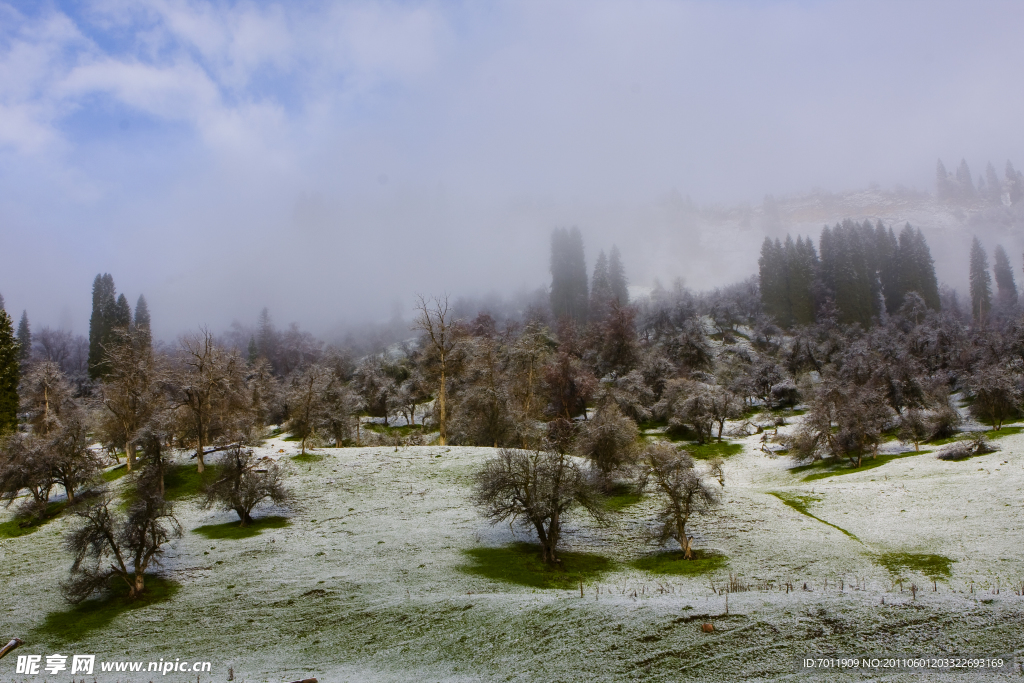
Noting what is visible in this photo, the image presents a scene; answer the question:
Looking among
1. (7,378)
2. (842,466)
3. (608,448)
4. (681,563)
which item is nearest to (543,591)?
(681,563)

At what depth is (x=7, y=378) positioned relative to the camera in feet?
237

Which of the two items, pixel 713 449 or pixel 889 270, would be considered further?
pixel 889 270

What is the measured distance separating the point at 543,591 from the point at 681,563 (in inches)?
406

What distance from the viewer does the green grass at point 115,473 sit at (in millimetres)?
62472

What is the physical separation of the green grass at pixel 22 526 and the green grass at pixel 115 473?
9.37m

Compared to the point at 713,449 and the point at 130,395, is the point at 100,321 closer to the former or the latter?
the point at 130,395

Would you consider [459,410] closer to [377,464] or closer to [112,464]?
[377,464]

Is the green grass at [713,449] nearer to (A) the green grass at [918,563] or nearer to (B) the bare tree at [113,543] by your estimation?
(A) the green grass at [918,563]

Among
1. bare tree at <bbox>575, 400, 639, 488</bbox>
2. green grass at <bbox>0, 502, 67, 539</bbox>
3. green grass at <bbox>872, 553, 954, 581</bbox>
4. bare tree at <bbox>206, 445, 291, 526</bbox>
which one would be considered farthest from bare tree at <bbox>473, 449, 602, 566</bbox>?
green grass at <bbox>0, 502, 67, 539</bbox>

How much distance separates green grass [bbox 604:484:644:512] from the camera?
166 ft

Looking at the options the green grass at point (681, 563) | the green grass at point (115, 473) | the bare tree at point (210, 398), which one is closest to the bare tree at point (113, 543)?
the bare tree at point (210, 398)

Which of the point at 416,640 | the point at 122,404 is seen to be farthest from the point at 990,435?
the point at 122,404

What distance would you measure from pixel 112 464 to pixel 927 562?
268 feet

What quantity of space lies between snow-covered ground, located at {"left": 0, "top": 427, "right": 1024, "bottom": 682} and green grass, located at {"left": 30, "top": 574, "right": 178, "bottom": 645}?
0.62 m
